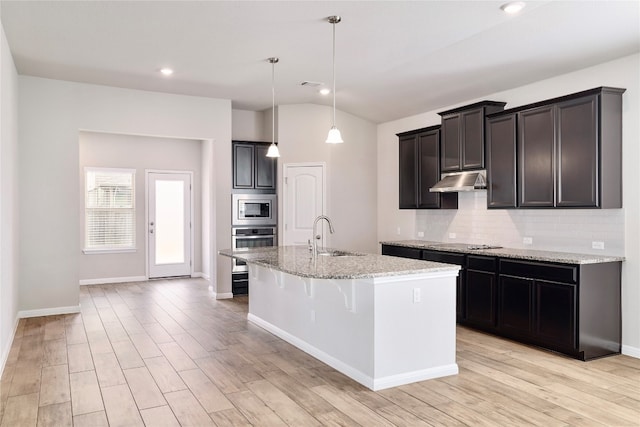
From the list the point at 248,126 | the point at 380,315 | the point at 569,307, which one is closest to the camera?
the point at 380,315

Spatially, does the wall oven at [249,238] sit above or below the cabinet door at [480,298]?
above

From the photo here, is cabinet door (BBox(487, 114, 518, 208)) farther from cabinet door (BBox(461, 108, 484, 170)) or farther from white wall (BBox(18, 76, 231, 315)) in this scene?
white wall (BBox(18, 76, 231, 315))

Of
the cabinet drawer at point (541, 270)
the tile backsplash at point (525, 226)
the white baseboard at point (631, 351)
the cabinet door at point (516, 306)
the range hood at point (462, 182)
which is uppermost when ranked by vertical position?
the range hood at point (462, 182)

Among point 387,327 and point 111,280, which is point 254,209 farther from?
point 387,327

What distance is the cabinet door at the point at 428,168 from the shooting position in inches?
249

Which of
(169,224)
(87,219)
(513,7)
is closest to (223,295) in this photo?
(169,224)

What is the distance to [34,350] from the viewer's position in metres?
4.69

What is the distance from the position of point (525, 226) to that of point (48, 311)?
5.95 metres

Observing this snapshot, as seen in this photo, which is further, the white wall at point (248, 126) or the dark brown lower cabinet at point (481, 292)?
the white wall at point (248, 126)

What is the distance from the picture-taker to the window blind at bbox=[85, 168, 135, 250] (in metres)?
8.55

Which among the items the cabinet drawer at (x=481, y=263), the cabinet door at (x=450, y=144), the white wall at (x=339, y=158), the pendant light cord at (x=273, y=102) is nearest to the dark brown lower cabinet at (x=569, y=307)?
the cabinet drawer at (x=481, y=263)

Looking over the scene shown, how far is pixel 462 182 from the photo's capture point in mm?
5652

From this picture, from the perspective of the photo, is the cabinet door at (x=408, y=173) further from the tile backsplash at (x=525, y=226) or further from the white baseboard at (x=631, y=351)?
the white baseboard at (x=631, y=351)

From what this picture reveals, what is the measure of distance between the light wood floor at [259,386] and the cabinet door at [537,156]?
59.4 inches
